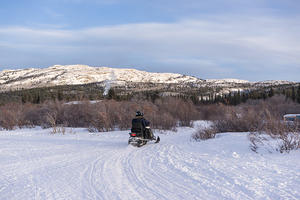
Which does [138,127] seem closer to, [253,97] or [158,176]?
[158,176]

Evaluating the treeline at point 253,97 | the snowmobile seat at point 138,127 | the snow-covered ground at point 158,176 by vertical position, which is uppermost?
the snowmobile seat at point 138,127

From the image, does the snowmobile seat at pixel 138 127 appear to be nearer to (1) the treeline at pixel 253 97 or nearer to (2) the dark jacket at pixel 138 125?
(2) the dark jacket at pixel 138 125

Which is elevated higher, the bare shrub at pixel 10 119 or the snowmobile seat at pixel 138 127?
the snowmobile seat at pixel 138 127

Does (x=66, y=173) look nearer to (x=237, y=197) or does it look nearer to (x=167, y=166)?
(x=167, y=166)

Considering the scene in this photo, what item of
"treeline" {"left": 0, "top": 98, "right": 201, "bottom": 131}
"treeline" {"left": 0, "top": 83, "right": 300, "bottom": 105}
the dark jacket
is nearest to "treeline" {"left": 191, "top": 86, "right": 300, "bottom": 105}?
"treeline" {"left": 0, "top": 83, "right": 300, "bottom": 105}

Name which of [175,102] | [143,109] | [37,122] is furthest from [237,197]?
[37,122]

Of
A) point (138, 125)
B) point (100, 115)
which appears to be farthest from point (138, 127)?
point (100, 115)

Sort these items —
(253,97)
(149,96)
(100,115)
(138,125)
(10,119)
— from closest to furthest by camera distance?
(138,125) < (100,115) < (10,119) < (253,97) < (149,96)

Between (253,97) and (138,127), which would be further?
(253,97)

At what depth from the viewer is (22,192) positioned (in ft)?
20.9

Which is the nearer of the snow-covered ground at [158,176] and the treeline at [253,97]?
the snow-covered ground at [158,176]

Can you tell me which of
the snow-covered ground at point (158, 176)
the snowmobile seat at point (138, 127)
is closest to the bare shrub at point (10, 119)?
the snowmobile seat at point (138, 127)

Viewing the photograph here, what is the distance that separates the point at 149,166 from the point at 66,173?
247cm

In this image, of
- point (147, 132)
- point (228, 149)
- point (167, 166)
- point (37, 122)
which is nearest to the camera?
point (167, 166)
